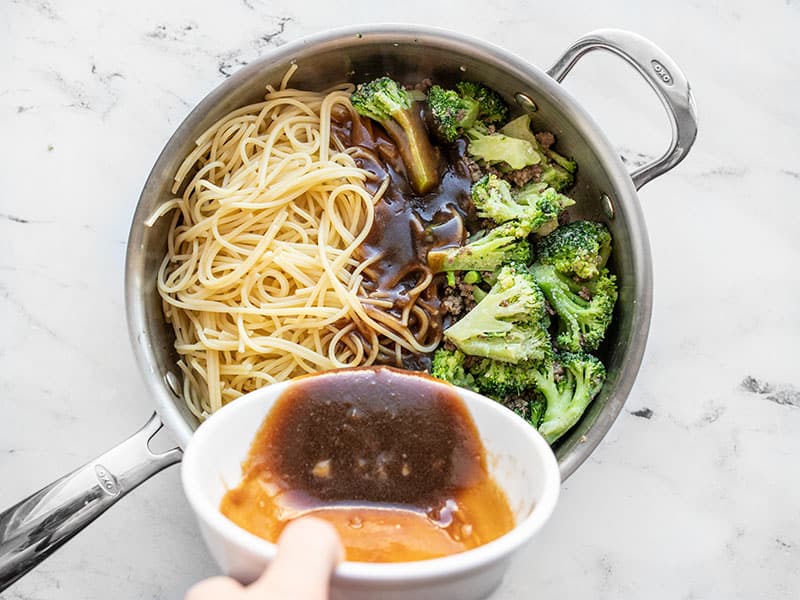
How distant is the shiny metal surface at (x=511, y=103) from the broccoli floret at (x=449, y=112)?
132 millimetres

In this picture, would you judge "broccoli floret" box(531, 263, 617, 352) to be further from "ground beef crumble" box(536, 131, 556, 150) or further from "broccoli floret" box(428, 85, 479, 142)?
"broccoli floret" box(428, 85, 479, 142)

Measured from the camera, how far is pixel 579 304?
3148 millimetres

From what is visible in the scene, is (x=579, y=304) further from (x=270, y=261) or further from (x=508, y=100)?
(x=270, y=261)

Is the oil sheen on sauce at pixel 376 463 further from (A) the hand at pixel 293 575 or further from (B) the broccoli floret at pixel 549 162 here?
(B) the broccoli floret at pixel 549 162

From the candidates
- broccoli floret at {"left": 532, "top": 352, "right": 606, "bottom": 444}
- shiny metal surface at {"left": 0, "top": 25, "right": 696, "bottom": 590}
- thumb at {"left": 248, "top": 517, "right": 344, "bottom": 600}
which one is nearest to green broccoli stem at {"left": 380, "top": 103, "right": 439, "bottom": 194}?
shiny metal surface at {"left": 0, "top": 25, "right": 696, "bottom": 590}

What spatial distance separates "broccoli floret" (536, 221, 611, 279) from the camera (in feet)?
10.1

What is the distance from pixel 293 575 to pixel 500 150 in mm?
1974

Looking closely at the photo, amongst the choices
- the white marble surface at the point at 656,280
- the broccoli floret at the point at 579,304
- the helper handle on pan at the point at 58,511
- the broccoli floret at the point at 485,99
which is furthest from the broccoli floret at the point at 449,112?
the helper handle on pan at the point at 58,511

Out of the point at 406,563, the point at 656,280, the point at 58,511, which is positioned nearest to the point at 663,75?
the point at 656,280

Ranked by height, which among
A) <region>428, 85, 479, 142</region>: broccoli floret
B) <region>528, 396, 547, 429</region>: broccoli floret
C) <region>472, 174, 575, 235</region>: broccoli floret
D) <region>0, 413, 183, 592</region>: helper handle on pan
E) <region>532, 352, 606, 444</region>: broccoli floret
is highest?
<region>428, 85, 479, 142</region>: broccoli floret

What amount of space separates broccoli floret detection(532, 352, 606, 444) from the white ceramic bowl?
587 millimetres

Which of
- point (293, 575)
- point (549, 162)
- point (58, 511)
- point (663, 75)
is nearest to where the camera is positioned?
point (293, 575)

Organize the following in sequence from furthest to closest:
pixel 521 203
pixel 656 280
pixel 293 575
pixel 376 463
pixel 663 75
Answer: pixel 656 280 < pixel 521 203 < pixel 663 75 < pixel 376 463 < pixel 293 575

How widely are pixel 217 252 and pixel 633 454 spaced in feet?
6.50
